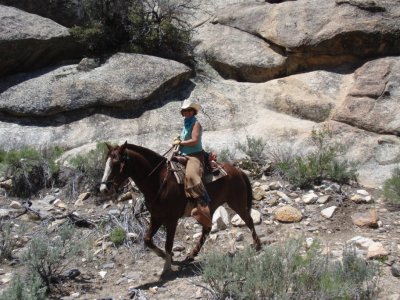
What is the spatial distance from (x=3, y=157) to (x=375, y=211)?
6.60 m

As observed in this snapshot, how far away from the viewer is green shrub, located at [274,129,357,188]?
948 centimetres

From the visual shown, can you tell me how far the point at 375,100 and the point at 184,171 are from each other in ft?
19.5

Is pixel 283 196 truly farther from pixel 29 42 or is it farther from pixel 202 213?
pixel 29 42

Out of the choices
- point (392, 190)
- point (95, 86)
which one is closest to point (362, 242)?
point (392, 190)

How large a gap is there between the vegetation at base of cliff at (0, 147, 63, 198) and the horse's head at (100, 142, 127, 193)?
4.17 m

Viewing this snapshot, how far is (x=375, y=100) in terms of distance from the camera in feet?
Answer: 37.0

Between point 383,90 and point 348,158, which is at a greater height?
point 383,90

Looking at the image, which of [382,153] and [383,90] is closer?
[382,153]

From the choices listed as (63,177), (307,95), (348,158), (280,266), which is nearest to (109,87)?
(63,177)

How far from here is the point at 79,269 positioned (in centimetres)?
716

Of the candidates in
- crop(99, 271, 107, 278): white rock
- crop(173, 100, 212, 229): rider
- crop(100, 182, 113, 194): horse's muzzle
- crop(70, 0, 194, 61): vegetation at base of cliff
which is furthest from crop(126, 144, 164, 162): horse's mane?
crop(70, 0, 194, 61): vegetation at base of cliff

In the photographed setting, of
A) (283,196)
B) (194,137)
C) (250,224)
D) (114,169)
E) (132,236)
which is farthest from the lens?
(283,196)

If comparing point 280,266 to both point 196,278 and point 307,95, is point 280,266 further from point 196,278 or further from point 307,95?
point 307,95

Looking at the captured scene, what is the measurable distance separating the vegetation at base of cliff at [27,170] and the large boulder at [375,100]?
229 inches
